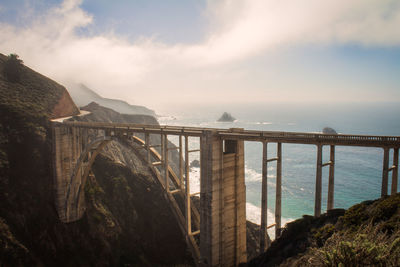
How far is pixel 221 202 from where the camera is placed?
59.9ft

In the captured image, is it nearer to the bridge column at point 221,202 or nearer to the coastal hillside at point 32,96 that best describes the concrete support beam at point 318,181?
the bridge column at point 221,202

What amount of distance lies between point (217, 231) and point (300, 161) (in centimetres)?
6674

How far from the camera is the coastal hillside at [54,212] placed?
2606cm

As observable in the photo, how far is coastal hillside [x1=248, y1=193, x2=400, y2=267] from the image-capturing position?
7.32m

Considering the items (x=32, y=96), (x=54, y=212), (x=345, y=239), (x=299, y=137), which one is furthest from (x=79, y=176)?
(x=345, y=239)

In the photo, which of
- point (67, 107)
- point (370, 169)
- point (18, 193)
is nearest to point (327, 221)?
point (18, 193)

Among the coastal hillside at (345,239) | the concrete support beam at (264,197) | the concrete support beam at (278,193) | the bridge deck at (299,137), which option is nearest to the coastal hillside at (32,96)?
the bridge deck at (299,137)

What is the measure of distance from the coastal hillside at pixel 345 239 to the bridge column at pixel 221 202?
331cm

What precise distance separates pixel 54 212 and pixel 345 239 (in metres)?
30.1

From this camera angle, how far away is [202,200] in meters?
18.2

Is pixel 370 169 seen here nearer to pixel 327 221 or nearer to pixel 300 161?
pixel 300 161

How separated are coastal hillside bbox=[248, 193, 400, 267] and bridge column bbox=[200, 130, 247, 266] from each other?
10.9 ft

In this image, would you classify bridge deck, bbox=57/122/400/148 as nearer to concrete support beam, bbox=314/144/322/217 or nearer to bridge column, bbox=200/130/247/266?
concrete support beam, bbox=314/144/322/217

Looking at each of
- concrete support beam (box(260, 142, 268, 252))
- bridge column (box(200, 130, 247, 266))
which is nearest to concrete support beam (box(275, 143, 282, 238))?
concrete support beam (box(260, 142, 268, 252))
